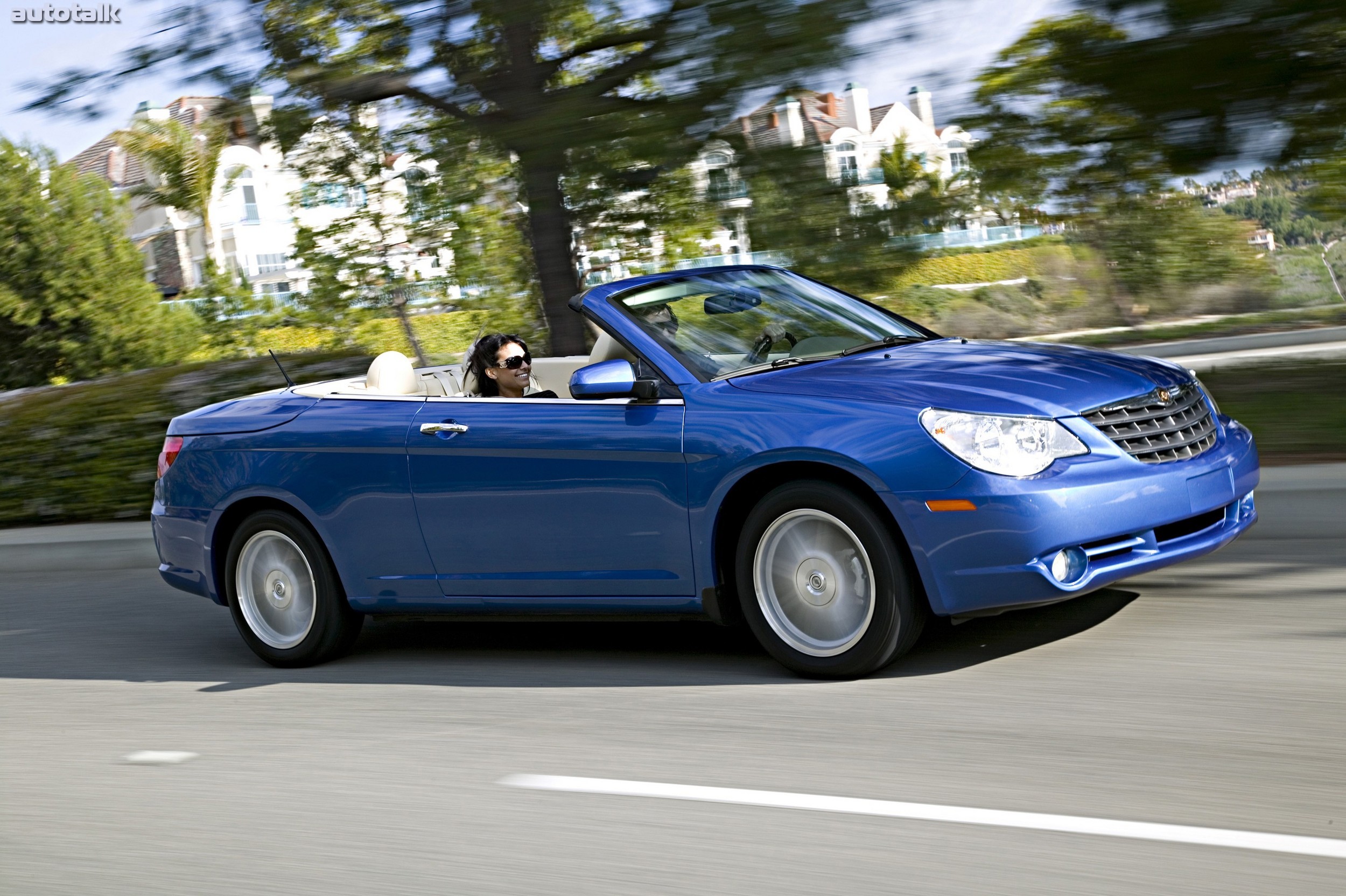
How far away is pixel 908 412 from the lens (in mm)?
5336

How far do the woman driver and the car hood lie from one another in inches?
48.6

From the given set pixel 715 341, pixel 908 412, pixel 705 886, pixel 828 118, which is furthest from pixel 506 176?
pixel 705 886

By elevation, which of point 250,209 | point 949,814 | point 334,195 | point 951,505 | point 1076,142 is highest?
point 250,209

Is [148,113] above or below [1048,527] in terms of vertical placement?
above

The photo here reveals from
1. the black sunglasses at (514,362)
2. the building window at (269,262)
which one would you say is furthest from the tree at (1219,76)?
the building window at (269,262)

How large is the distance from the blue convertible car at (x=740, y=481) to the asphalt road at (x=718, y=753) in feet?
1.12

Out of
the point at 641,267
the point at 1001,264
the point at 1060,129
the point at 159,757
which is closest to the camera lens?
the point at 159,757

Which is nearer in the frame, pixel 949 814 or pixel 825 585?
pixel 949 814

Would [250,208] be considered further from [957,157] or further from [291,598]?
[291,598]

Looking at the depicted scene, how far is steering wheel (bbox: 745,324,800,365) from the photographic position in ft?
20.2

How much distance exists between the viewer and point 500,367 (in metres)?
6.70

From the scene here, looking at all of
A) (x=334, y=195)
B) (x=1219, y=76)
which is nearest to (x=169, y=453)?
(x=1219, y=76)

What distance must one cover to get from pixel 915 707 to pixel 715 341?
5.62ft

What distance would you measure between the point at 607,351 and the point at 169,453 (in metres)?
2.42
